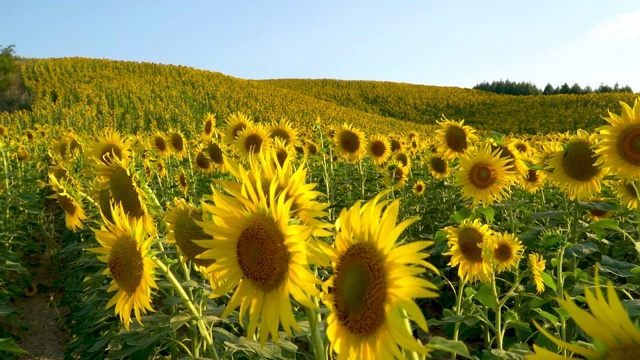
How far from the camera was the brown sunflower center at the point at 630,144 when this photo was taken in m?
3.23

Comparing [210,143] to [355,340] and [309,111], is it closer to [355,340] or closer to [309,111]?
[355,340]

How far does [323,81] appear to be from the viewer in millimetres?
56906

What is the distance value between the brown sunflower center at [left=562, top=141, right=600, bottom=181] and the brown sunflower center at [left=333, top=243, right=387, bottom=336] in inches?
129

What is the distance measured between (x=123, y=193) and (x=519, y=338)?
10.3ft

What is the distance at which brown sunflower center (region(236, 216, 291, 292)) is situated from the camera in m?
1.53

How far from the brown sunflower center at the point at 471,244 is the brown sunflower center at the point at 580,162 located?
3.41 feet

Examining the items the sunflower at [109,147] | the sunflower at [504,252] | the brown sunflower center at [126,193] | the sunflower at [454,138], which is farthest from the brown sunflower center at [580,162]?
the sunflower at [109,147]

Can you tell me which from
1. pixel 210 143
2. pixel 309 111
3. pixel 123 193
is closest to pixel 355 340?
pixel 123 193

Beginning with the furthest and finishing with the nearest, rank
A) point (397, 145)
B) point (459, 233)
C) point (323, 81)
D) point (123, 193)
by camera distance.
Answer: point (323, 81)
point (397, 145)
point (459, 233)
point (123, 193)

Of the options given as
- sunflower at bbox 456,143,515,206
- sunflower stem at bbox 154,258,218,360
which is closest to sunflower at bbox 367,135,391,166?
sunflower at bbox 456,143,515,206

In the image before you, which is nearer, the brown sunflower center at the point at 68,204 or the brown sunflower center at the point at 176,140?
the brown sunflower center at the point at 68,204

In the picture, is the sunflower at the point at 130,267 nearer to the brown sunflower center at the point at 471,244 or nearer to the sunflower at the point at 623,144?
the brown sunflower center at the point at 471,244

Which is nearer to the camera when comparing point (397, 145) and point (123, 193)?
point (123, 193)

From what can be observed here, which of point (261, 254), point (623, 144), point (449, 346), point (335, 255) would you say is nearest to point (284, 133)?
point (623, 144)
